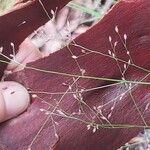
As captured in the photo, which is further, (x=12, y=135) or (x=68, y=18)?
(x=68, y=18)

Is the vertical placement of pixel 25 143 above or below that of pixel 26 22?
below

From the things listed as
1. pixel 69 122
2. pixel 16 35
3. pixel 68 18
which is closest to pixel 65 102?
pixel 69 122

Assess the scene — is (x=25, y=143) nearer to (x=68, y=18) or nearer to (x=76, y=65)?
(x=76, y=65)
